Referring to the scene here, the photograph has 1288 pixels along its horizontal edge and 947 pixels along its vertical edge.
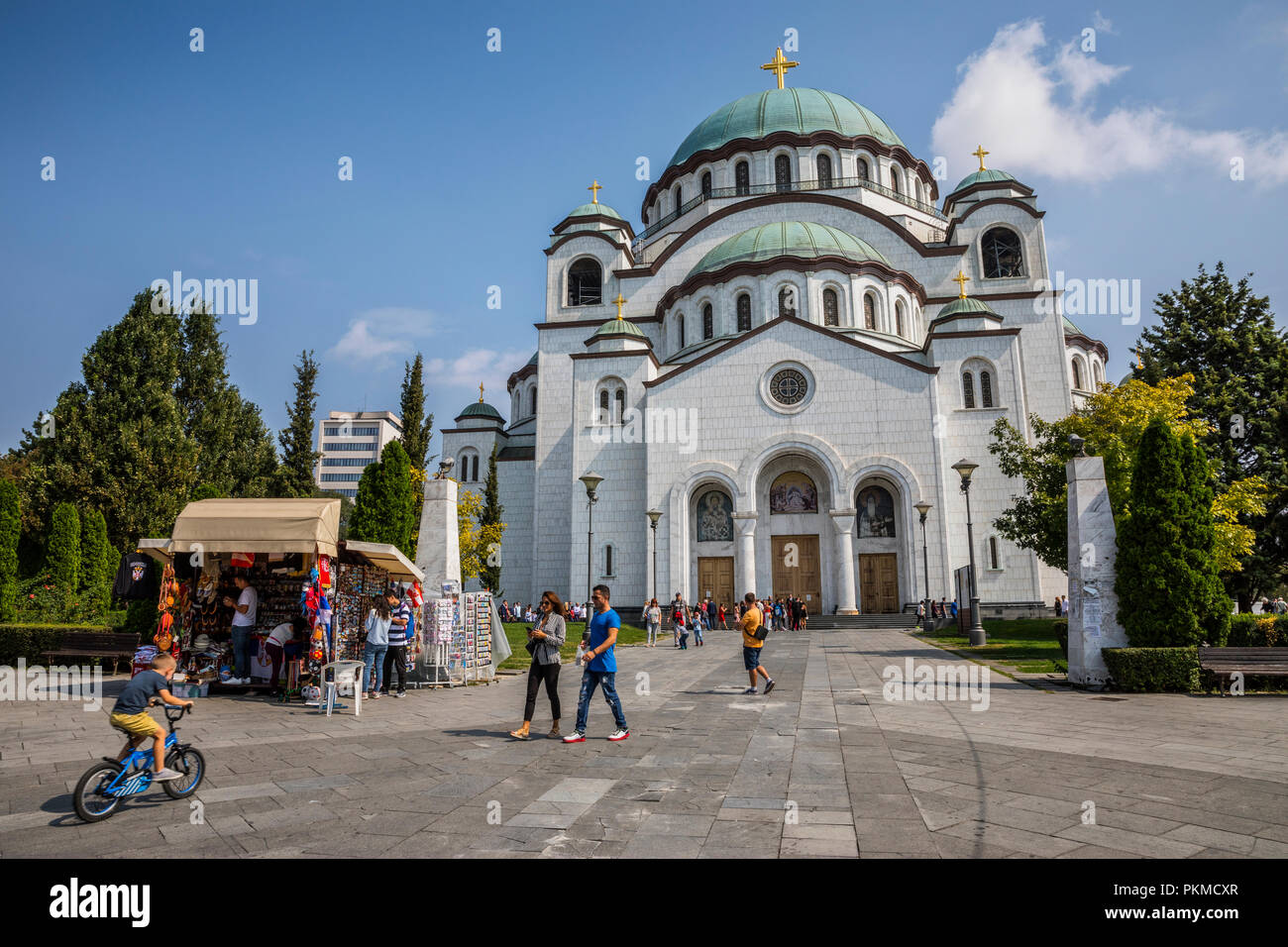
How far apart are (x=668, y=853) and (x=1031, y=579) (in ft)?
86.7

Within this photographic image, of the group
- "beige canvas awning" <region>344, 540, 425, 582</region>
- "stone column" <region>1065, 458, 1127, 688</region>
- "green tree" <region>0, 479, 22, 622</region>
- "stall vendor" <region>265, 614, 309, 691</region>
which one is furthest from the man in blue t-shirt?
"green tree" <region>0, 479, 22, 622</region>

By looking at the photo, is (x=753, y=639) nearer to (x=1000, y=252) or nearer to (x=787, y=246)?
(x=787, y=246)

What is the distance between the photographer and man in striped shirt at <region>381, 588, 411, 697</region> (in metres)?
10.7

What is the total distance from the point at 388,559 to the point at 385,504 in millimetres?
9382

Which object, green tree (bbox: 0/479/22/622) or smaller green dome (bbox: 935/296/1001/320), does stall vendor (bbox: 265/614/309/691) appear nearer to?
green tree (bbox: 0/479/22/622)

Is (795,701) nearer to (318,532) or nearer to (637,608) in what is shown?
(318,532)

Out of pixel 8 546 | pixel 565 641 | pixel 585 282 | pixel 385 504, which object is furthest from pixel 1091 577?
pixel 585 282

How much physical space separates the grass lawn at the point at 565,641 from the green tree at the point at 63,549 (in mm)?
11984

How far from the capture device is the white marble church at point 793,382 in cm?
2772

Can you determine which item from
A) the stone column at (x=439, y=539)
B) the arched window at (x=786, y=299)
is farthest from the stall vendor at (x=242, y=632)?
the arched window at (x=786, y=299)

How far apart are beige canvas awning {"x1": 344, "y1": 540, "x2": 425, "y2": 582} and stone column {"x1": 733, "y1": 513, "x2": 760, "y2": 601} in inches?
670

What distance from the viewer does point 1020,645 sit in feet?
57.7

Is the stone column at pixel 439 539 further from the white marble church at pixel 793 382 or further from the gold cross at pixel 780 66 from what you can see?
the gold cross at pixel 780 66
